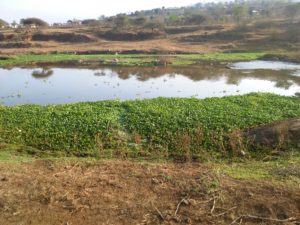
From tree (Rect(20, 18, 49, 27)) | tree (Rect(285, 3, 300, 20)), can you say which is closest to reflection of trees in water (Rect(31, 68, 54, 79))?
tree (Rect(285, 3, 300, 20))

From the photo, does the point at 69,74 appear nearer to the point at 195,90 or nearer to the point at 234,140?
the point at 195,90

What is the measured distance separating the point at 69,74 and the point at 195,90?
13.2 m

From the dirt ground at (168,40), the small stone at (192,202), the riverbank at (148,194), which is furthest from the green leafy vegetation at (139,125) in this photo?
the dirt ground at (168,40)

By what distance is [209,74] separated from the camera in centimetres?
3394

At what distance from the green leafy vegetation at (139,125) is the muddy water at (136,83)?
6613 millimetres

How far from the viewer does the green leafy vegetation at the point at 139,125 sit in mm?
13031

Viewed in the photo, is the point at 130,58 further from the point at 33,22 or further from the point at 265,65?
the point at 33,22

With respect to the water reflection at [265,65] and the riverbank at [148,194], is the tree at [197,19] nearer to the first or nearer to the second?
the water reflection at [265,65]

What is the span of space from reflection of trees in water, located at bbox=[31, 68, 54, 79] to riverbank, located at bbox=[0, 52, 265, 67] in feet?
14.4

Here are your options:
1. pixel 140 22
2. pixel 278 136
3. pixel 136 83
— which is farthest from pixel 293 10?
pixel 278 136

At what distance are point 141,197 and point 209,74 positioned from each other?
26408mm

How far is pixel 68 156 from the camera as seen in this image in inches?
495

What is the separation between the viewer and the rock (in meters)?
12.6

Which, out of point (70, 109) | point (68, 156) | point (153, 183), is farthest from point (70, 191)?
point (70, 109)
